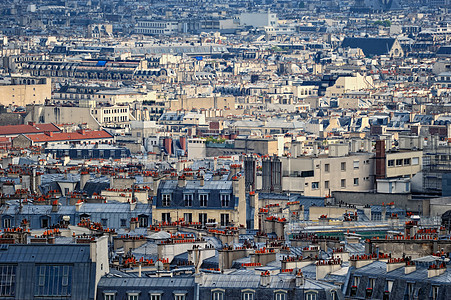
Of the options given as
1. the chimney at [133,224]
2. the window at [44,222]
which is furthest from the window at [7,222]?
the chimney at [133,224]

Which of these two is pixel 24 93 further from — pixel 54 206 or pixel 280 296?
pixel 280 296

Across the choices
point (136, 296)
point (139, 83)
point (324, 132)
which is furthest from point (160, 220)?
point (139, 83)

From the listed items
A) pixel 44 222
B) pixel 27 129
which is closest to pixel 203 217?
pixel 44 222

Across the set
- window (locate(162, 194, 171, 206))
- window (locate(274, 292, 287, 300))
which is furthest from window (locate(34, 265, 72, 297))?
window (locate(162, 194, 171, 206))

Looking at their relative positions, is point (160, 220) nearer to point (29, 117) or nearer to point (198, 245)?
point (198, 245)

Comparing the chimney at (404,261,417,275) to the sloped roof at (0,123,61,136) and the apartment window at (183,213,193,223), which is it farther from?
the sloped roof at (0,123,61,136)
